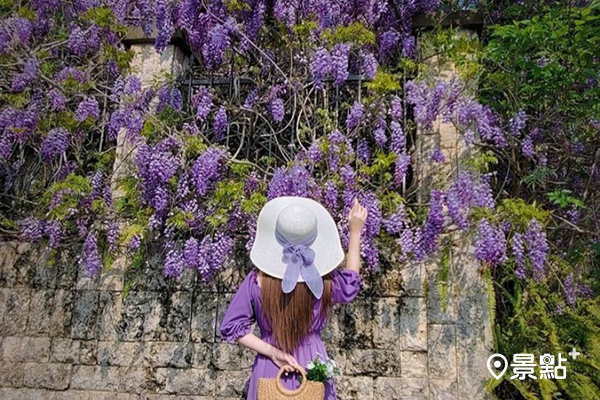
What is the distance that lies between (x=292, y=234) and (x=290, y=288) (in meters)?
0.20

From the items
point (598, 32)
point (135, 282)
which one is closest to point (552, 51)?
point (598, 32)

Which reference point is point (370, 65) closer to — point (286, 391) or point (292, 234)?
point (292, 234)

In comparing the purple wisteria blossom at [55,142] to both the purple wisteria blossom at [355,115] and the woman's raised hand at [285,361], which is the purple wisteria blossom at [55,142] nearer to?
the purple wisteria blossom at [355,115]

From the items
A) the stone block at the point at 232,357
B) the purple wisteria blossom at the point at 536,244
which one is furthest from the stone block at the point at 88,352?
the purple wisteria blossom at the point at 536,244

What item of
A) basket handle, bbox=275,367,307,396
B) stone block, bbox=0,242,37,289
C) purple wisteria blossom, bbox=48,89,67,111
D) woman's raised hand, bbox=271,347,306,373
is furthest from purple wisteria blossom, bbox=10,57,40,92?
basket handle, bbox=275,367,307,396

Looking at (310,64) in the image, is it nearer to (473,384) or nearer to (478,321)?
(478,321)

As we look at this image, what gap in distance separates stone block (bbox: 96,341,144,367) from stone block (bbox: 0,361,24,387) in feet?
1.87

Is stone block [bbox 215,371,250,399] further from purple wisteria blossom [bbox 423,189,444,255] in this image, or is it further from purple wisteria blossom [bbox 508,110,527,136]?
purple wisteria blossom [bbox 508,110,527,136]

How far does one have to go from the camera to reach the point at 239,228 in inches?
144

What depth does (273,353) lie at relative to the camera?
2.26 meters

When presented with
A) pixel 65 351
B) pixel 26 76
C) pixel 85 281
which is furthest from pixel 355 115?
pixel 65 351

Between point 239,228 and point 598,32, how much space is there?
89.9 inches

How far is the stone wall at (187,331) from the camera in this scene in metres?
3.44

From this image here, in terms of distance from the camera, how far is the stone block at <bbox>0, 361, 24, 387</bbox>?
12.8ft
